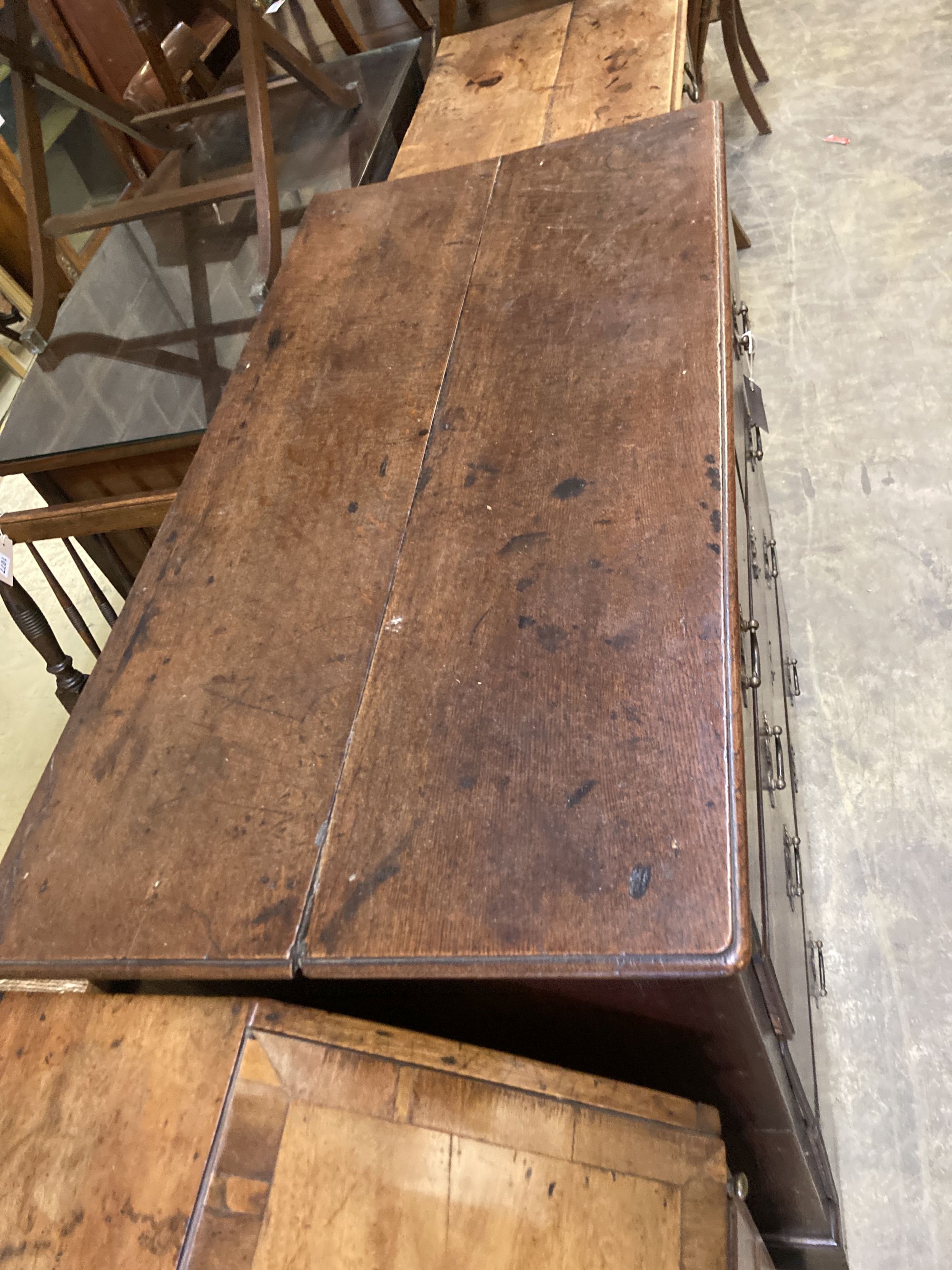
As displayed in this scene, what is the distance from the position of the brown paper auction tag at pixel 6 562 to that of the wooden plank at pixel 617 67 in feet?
3.96

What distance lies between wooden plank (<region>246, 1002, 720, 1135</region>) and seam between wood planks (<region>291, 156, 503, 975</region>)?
5 cm

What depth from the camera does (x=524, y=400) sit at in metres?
1.09

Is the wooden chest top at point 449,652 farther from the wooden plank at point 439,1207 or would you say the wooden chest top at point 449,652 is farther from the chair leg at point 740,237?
the chair leg at point 740,237

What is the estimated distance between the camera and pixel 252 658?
968 mm

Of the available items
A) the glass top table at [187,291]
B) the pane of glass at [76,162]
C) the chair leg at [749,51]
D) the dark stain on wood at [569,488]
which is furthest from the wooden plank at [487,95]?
the pane of glass at [76,162]

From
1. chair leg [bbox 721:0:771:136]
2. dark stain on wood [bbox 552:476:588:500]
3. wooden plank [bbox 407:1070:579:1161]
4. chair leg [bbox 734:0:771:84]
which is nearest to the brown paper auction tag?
→ dark stain on wood [bbox 552:476:588:500]

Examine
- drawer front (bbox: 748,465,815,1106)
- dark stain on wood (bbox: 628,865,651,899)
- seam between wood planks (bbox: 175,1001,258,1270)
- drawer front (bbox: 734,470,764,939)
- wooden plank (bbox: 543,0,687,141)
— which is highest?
wooden plank (bbox: 543,0,687,141)

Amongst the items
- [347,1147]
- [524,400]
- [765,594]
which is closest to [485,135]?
[524,400]

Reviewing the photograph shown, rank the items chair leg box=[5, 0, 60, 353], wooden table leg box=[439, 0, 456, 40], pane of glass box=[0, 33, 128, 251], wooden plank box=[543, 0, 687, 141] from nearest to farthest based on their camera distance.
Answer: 1. wooden plank box=[543, 0, 687, 141]
2. chair leg box=[5, 0, 60, 353]
3. wooden table leg box=[439, 0, 456, 40]
4. pane of glass box=[0, 33, 128, 251]

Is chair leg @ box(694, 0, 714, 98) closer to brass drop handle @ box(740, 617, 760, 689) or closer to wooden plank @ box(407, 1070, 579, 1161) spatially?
brass drop handle @ box(740, 617, 760, 689)

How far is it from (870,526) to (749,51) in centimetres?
216

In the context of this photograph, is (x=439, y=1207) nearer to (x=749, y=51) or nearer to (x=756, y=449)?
(x=756, y=449)

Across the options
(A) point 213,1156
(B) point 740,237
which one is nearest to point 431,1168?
(A) point 213,1156

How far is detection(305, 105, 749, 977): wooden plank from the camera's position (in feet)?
2.26
